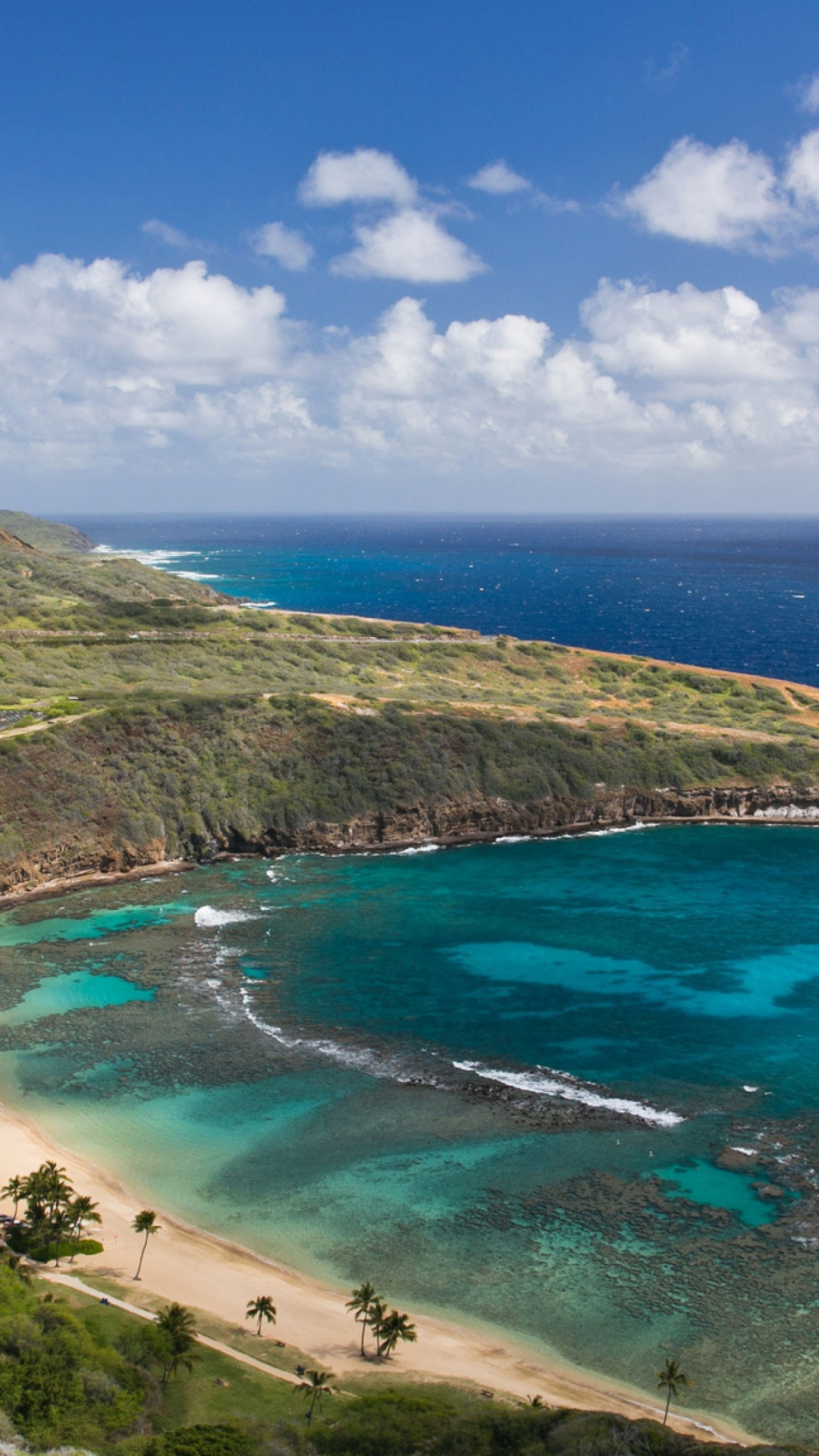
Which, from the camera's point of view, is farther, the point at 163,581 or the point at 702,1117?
the point at 163,581

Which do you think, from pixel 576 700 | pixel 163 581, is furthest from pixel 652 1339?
pixel 163 581

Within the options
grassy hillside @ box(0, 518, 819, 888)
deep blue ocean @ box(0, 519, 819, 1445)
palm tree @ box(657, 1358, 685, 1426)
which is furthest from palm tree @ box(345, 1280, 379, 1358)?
grassy hillside @ box(0, 518, 819, 888)

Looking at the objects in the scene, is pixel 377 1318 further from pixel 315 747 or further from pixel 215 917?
pixel 315 747

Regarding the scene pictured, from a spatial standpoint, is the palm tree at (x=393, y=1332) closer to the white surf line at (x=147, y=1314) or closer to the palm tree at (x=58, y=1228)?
the white surf line at (x=147, y=1314)

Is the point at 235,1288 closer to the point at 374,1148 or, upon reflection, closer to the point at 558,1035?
the point at 374,1148

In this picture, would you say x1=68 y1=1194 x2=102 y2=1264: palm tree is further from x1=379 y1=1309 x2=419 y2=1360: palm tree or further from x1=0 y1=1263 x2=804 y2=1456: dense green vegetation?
x1=379 y1=1309 x2=419 y2=1360: palm tree

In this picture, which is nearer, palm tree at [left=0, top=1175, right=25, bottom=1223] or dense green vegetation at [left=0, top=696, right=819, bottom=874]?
palm tree at [left=0, top=1175, right=25, bottom=1223]
